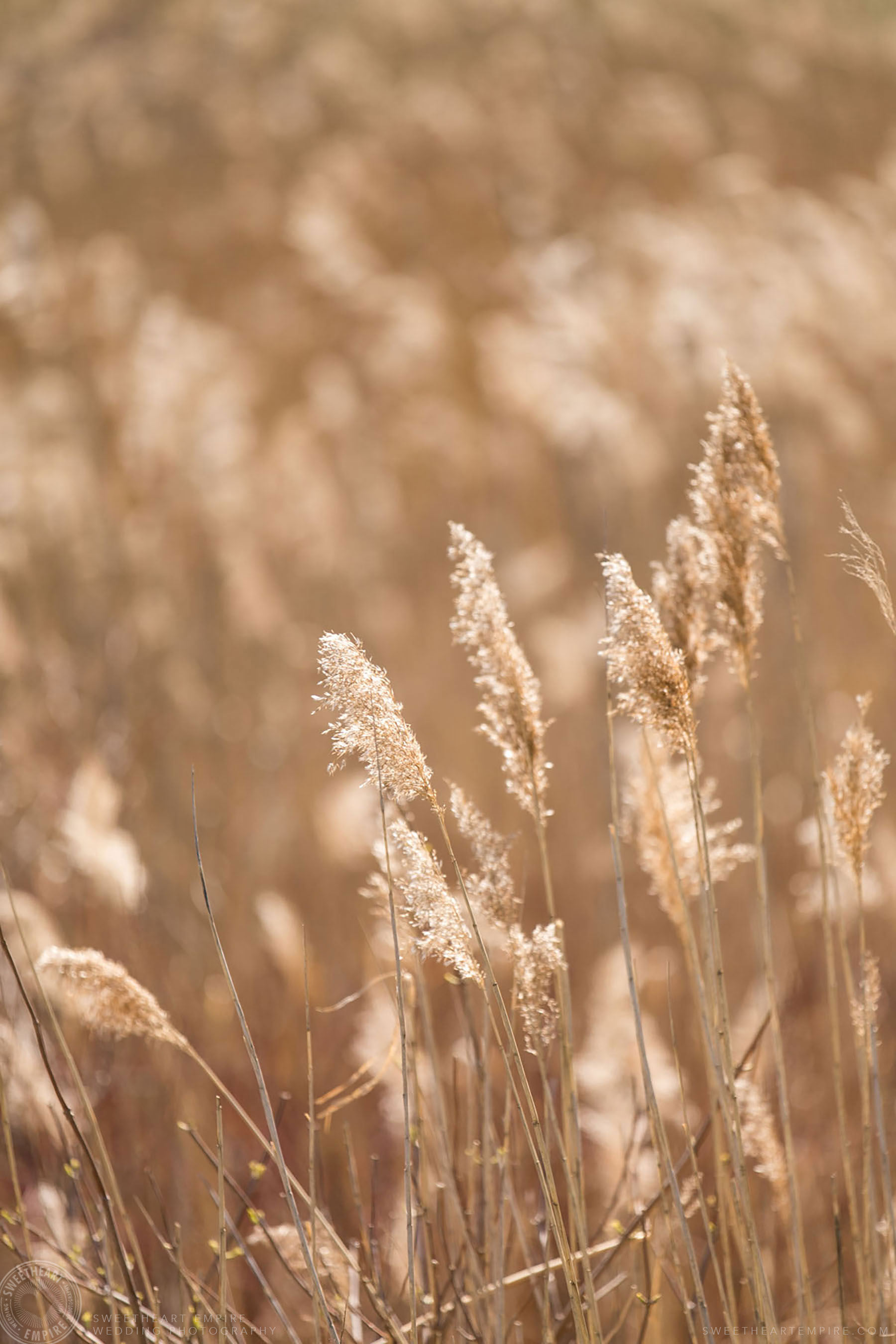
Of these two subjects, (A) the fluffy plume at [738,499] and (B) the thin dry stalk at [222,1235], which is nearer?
(B) the thin dry stalk at [222,1235]

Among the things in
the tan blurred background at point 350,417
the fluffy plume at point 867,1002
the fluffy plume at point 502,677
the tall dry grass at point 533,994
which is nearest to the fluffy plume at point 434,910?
the tall dry grass at point 533,994

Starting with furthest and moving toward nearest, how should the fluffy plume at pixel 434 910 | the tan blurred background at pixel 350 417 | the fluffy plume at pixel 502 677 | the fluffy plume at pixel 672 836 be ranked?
the tan blurred background at pixel 350 417
the fluffy plume at pixel 672 836
the fluffy plume at pixel 502 677
the fluffy plume at pixel 434 910

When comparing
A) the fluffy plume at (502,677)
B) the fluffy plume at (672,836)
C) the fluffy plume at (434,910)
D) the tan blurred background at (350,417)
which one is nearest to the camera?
the fluffy plume at (434,910)

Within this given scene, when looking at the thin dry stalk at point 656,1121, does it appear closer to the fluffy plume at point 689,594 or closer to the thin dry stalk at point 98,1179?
the fluffy plume at point 689,594

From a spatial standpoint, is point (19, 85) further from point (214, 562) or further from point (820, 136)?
point (820, 136)

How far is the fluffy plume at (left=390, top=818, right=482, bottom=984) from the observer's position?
53 cm

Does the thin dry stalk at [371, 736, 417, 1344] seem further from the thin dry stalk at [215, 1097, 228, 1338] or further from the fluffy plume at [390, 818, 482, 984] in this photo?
the thin dry stalk at [215, 1097, 228, 1338]

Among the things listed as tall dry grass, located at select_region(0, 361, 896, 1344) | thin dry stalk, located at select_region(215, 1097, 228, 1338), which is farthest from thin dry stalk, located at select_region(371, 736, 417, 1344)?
thin dry stalk, located at select_region(215, 1097, 228, 1338)

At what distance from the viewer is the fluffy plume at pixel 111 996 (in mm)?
618

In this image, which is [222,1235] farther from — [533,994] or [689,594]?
[689,594]

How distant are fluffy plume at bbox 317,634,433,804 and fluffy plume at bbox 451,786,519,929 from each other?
0.07 meters

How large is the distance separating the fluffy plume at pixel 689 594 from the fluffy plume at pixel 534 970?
0.22 m

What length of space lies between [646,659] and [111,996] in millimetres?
429

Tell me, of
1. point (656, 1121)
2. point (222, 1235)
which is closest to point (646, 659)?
point (656, 1121)
